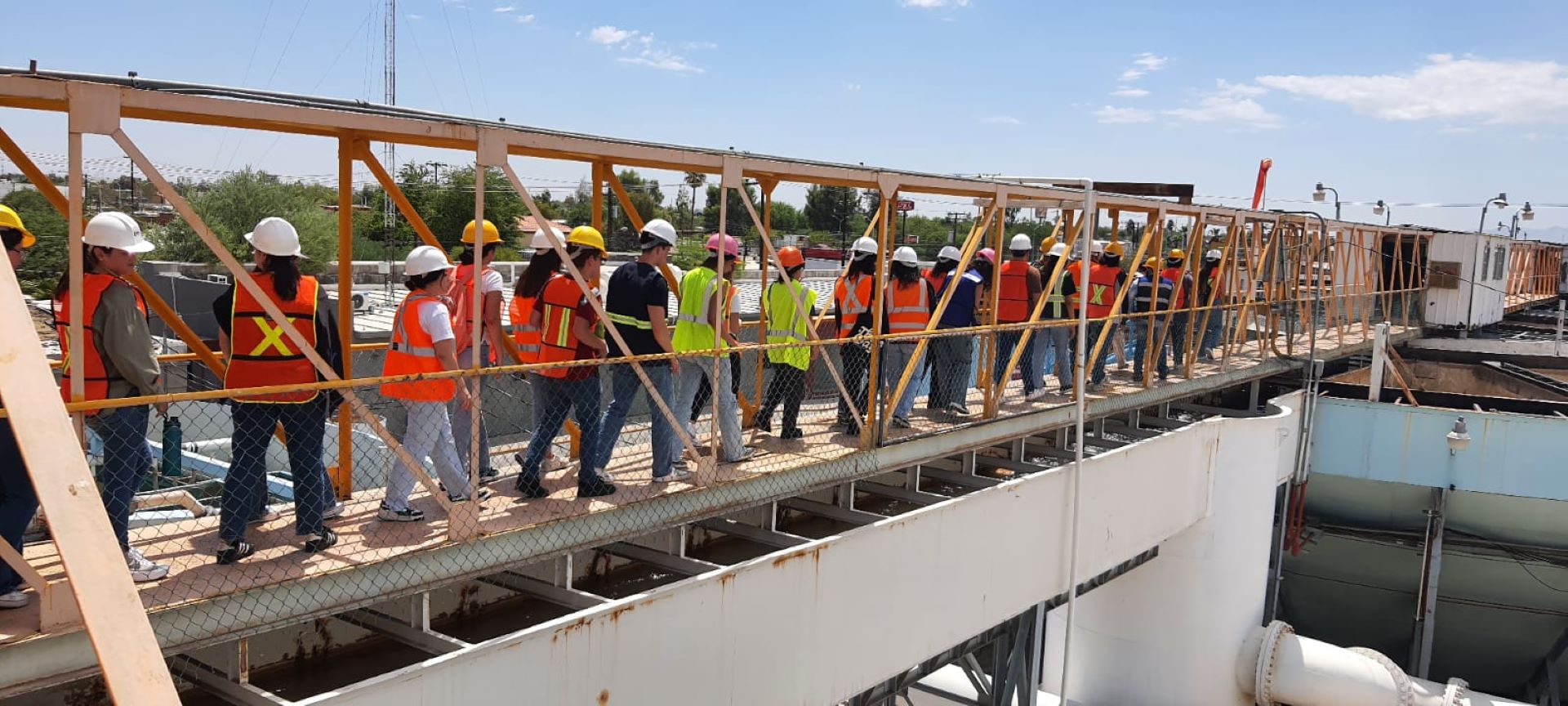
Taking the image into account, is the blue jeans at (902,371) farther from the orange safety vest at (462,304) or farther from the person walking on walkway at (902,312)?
the orange safety vest at (462,304)

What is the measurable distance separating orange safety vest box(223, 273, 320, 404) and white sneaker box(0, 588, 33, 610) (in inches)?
Result: 46.7

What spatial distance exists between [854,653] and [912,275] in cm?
330

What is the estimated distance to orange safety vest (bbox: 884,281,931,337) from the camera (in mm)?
9422

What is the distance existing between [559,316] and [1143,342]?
847cm

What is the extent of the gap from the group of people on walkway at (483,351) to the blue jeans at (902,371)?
0.08 feet

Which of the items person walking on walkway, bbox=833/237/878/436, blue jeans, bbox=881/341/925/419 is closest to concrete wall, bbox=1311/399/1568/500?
blue jeans, bbox=881/341/925/419

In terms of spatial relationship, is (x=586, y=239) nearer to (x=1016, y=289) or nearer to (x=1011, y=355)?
(x=1011, y=355)

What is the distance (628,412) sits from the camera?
7164 millimetres

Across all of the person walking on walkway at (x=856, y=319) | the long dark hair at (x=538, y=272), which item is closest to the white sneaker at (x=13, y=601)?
the long dark hair at (x=538, y=272)

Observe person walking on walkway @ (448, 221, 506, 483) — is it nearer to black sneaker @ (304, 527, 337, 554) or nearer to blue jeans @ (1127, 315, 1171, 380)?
black sneaker @ (304, 527, 337, 554)

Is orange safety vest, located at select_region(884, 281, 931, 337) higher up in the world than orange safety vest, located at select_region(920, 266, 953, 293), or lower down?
lower down

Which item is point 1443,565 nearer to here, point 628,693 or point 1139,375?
point 1139,375

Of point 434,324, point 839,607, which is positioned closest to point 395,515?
point 434,324

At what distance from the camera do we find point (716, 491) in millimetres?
7234
